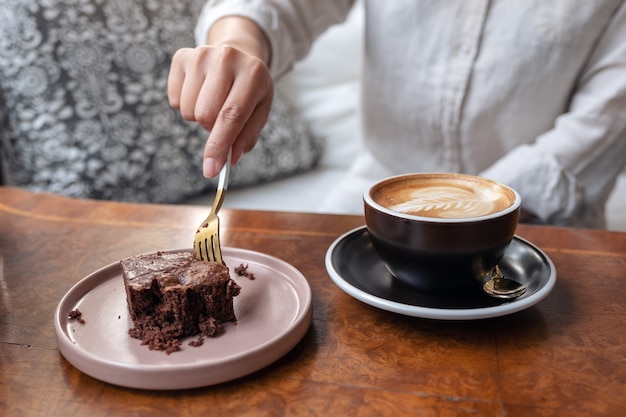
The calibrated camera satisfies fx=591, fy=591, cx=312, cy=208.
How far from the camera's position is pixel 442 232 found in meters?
0.65

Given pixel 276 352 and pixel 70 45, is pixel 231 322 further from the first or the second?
pixel 70 45

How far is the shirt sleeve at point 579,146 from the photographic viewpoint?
1263 mm

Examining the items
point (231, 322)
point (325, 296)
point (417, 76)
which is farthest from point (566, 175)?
point (231, 322)

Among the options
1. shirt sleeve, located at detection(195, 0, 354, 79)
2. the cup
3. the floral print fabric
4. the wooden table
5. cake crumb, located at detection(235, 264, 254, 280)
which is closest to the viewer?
the wooden table

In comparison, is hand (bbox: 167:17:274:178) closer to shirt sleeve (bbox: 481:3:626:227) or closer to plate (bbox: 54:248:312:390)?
plate (bbox: 54:248:312:390)

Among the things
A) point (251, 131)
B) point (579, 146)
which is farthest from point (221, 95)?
point (579, 146)

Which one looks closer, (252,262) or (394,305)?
(394,305)

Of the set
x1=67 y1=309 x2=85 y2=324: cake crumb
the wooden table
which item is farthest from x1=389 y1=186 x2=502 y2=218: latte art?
x1=67 y1=309 x2=85 y2=324: cake crumb

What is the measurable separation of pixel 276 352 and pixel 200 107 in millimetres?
433

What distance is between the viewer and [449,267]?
673 mm

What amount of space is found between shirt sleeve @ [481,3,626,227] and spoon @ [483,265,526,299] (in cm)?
58

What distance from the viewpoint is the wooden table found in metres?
Result: 0.55

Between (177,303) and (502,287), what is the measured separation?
0.39 m

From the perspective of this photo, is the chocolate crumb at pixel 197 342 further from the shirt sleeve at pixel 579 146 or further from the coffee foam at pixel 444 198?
the shirt sleeve at pixel 579 146
